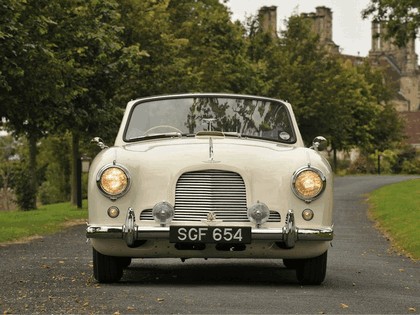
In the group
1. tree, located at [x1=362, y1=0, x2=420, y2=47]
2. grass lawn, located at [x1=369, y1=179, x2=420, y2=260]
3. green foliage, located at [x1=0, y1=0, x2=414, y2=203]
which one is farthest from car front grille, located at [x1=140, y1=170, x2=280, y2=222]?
tree, located at [x1=362, y1=0, x2=420, y2=47]

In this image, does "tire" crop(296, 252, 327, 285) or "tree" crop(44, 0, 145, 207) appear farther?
"tree" crop(44, 0, 145, 207)

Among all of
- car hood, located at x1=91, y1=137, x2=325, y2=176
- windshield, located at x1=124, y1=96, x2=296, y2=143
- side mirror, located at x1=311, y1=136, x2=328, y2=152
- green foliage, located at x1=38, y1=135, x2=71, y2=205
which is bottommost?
green foliage, located at x1=38, y1=135, x2=71, y2=205

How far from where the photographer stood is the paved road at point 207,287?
26.3ft

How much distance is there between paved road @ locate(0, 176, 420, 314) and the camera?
803 cm

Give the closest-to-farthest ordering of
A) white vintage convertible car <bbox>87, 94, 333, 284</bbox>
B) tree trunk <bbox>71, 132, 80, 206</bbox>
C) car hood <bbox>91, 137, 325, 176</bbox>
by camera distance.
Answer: white vintage convertible car <bbox>87, 94, 333, 284</bbox>, car hood <bbox>91, 137, 325, 176</bbox>, tree trunk <bbox>71, 132, 80, 206</bbox>

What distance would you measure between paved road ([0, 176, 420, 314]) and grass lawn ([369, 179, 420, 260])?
1884mm

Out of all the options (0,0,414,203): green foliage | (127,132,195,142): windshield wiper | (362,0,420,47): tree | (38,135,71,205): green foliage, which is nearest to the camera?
(127,132,195,142): windshield wiper

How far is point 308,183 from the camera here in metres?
9.48

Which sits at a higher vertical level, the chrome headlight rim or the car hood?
the car hood

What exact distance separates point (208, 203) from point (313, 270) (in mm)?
1321

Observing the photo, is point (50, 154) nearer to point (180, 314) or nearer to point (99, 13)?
point (99, 13)

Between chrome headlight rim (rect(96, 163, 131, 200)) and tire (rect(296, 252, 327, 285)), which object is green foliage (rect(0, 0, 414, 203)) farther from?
tire (rect(296, 252, 327, 285))

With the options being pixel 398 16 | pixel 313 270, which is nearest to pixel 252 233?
pixel 313 270

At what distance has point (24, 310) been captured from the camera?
7891mm
